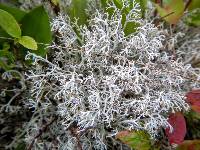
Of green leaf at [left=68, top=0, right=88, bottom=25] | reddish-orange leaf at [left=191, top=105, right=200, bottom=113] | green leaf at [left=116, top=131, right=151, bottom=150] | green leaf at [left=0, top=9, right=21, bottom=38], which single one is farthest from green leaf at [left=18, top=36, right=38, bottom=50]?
reddish-orange leaf at [left=191, top=105, right=200, bottom=113]

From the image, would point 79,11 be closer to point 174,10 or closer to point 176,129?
point 174,10

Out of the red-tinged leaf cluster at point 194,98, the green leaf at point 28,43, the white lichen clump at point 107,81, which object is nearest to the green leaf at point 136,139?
the white lichen clump at point 107,81

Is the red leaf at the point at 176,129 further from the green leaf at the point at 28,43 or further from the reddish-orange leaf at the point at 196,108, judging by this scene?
the green leaf at the point at 28,43

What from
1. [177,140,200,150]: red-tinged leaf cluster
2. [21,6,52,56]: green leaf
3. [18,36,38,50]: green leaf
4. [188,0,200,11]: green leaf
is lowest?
[177,140,200,150]: red-tinged leaf cluster

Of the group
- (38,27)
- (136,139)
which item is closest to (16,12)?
(38,27)

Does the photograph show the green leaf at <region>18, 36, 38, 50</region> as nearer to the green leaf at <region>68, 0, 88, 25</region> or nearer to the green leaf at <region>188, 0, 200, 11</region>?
the green leaf at <region>68, 0, 88, 25</region>

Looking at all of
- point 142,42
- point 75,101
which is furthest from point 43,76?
point 142,42
